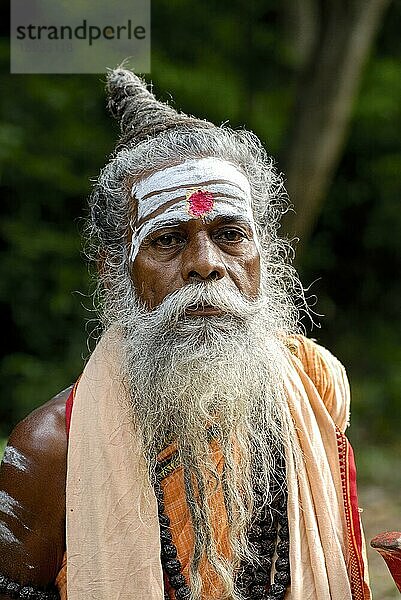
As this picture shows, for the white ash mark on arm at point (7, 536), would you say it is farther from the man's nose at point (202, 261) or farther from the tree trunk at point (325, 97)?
the tree trunk at point (325, 97)

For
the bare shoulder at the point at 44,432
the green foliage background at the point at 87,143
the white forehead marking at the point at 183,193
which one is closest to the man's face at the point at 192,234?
the white forehead marking at the point at 183,193

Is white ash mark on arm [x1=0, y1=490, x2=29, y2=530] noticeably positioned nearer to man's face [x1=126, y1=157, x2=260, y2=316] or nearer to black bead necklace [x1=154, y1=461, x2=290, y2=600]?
black bead necklace [x1=154, y1=461, x2=290, y2=600]

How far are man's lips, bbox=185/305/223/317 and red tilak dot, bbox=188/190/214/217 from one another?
254 millimetres

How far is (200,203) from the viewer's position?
2.60 m

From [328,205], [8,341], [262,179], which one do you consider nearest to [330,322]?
[328,205]

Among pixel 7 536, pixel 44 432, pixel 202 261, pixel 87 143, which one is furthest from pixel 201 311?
pixel 87 143

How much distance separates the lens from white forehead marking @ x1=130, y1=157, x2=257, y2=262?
2598 mm

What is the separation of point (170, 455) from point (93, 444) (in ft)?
0.76

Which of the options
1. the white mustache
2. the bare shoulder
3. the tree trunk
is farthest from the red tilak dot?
→ the tree trunk

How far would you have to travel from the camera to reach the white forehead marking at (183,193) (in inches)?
102

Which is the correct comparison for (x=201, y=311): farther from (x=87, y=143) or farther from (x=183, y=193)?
(x=87, y=143)

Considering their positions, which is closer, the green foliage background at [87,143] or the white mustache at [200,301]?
the white mustache at [200,301]

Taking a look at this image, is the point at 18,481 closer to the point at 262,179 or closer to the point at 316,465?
the point at 316,465

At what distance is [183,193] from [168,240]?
134 millimetres
